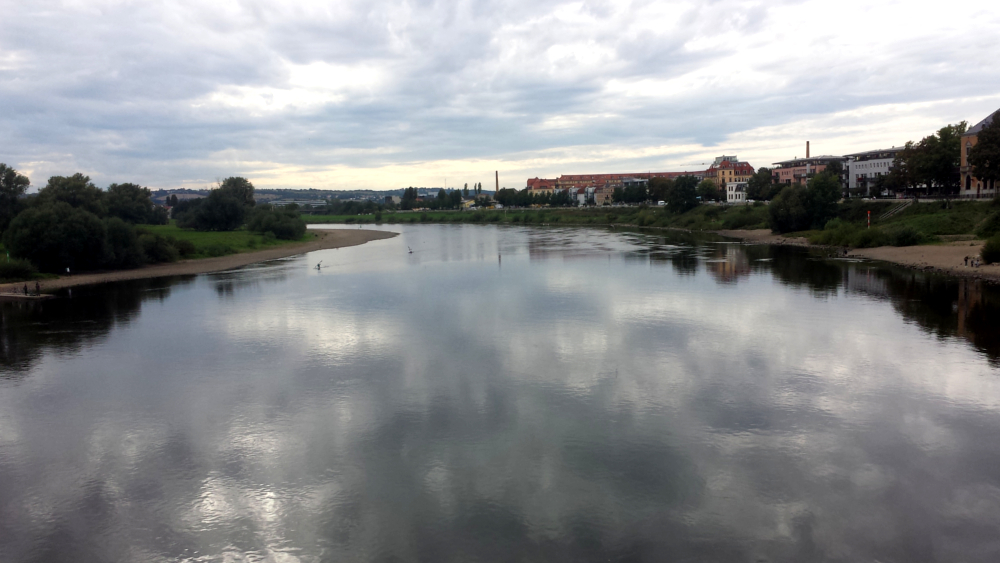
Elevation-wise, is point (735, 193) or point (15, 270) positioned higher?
point (735, 193)

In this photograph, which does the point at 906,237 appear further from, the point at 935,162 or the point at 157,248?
the point at 157,248

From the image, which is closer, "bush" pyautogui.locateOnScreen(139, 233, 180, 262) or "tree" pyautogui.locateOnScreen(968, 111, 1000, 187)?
"tree" pyautogui.locateOnScreen(968, 111, 1000, 187)

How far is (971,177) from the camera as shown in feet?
188

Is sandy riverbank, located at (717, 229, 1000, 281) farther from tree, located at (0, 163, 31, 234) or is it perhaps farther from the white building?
the white building

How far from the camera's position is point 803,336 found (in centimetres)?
2188

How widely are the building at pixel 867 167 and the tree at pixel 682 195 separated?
75.8ft

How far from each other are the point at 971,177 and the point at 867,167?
50.7 meters

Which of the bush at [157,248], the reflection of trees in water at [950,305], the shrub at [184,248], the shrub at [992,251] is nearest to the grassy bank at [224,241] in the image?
the shrub at [184,248]

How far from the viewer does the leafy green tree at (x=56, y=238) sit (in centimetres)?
4056

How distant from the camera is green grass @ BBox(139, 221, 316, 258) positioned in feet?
188

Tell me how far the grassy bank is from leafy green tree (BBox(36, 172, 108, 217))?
469 centimetres

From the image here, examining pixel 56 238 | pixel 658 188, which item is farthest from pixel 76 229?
pixel 658 188

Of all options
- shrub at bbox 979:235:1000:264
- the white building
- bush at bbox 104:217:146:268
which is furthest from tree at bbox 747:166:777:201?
bush at bbox 104:217:146:268

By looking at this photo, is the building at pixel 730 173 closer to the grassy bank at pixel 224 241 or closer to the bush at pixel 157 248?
the grassy bank at pixel 224 241
